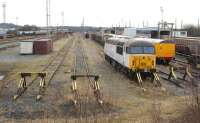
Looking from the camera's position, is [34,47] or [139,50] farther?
[34,47]

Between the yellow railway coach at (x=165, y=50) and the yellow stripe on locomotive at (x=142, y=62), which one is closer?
the yellow stripe on locomotive at (x=142, y=62)

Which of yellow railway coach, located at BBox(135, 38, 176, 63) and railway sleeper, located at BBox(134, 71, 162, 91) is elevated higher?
yellow railway coach, located at BBox(135, 38, 176, 63)

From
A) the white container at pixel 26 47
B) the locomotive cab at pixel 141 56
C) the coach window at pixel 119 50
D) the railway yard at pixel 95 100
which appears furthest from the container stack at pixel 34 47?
the locomotive cab at pixel 141 56

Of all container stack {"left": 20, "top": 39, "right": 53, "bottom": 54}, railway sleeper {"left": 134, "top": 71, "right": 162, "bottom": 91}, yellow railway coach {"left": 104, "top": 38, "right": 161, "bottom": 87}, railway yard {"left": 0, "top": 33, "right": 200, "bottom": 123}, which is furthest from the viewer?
container stack {"left": 20, "top": 39, "right": 53, "bottom": 54}

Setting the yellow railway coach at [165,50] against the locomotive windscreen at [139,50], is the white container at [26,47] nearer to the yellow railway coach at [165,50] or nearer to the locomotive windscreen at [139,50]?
the yellow railway coach at [165,50]

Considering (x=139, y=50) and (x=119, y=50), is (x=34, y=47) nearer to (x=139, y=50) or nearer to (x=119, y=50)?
(x=119, y=50)

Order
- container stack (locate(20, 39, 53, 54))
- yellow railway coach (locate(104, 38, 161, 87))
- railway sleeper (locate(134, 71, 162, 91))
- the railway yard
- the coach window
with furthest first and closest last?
container stack (locate(20, 39, 53, 54)), the coach window, yellow railway coach (locate(104, 38, 161, 87)), railway sleeper (locate(134, 71, 162, 91)), the railway yard

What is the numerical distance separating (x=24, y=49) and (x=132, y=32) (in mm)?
20522

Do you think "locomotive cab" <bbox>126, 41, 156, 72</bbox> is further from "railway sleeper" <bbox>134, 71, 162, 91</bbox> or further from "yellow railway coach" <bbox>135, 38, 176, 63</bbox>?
"yellow railway coach" <bbox>135, 38, 176, 63</bbox>

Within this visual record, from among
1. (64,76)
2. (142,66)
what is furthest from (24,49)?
(142,66)

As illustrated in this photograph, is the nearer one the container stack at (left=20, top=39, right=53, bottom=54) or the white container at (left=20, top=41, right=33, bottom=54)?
the white container at (left=20, top=41, right=33, bottom=54)

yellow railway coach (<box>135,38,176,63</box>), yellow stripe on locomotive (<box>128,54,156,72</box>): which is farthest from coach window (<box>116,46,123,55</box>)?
yellow railway coach (<box>135,38,176,63</box>)

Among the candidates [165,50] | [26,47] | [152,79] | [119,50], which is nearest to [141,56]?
[152,79]

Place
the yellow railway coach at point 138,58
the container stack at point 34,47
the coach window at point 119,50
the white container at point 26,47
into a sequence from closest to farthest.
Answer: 1. the yellow railway coach at point 138,58
2. the coach window at point 119,50
3. the white container at point 26,47
4. the container stack at point 34,47
